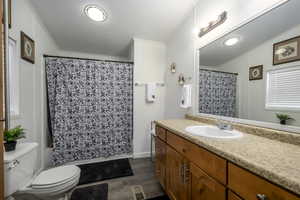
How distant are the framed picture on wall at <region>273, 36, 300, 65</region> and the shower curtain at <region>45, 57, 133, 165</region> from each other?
1.93 metres

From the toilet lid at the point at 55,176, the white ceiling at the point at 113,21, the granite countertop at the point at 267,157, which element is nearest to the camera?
the granite countertop at the point at 267,157

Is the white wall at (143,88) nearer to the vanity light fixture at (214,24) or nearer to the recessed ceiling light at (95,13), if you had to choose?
the recessed ceiling light at (95,13)

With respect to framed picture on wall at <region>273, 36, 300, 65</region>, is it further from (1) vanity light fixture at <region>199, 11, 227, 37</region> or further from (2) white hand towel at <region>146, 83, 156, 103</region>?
(2) white hand towel at <region>146, 83, 156, 103</region>

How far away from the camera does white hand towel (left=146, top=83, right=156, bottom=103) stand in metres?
2.42

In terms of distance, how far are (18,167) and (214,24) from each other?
226 centimetres

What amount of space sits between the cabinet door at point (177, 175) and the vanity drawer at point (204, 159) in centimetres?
9

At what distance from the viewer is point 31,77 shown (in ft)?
5.38

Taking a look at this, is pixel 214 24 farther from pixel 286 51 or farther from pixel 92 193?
pixel 92 193

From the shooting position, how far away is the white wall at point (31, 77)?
1386 millimetres

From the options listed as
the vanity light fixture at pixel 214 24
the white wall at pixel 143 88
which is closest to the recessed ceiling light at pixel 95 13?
the white wall at pixel 143 88

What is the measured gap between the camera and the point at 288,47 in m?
0.86

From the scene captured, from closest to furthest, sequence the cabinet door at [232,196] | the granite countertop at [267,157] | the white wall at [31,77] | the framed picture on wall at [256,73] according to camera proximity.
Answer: the granite countertop at [267,157]
the cabinet door at [232,196]
the framed picture on wall at [256,73]
the white wall at [31,77]

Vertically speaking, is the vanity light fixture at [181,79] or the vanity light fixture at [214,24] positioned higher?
the vanity light fixture at [214,24]

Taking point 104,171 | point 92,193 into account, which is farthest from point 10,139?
point 104,171
